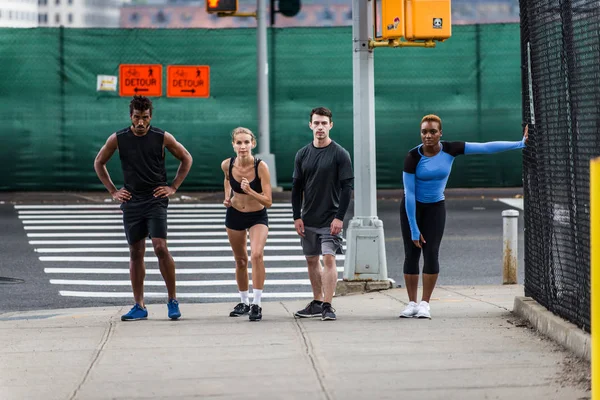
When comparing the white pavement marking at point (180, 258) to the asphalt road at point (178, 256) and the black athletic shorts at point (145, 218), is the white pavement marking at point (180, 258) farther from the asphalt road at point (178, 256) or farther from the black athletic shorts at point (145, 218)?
the black athletic shorts at point (145, 218)

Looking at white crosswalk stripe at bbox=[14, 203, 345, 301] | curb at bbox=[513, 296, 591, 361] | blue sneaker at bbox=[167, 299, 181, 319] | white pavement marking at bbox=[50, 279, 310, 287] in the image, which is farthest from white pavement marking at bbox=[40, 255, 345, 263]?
curb at bbox=[513, 296, 591, 361]

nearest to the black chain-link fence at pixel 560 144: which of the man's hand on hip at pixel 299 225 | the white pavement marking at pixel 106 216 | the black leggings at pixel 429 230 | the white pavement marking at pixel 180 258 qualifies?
the black leggings at pixel 429 230

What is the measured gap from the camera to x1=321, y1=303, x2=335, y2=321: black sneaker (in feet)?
31.4

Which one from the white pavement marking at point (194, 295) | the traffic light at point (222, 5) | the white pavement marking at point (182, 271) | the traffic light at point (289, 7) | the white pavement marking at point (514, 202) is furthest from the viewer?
the traffic light at point (289, 7)

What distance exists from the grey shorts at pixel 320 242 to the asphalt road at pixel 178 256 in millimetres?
2385

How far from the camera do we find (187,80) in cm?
2323

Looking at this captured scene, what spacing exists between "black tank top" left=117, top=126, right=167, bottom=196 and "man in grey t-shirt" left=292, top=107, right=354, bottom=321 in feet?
3.86

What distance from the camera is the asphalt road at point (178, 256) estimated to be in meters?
12.4

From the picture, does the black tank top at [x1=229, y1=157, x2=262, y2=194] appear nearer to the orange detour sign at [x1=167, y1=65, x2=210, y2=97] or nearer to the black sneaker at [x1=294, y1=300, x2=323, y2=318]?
the black sneaker at [x1=294, y1=300, x2=323, y2=318]

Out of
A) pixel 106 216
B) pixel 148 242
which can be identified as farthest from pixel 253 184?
pixel 106 216

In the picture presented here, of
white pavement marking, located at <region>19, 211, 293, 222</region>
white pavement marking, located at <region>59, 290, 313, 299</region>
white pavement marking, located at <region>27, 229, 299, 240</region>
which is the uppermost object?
white pavement marking, located at <region>19, 211, 293, 222</region>

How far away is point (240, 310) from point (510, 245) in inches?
137

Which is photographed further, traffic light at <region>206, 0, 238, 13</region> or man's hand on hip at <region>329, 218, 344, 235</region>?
traffic light at <region>206, 0, 238, 13</region>

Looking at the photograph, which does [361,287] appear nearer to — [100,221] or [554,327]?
[554,327]
